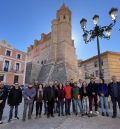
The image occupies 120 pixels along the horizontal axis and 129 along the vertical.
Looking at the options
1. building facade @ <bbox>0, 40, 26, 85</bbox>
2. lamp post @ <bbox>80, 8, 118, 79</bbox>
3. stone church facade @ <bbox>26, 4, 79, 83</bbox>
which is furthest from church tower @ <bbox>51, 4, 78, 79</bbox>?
lamp post @ <bbox>80, 8, 118, 79</bbox>

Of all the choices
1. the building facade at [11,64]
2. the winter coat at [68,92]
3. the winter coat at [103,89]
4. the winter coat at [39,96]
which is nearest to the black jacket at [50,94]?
the winter coat at [39,96]

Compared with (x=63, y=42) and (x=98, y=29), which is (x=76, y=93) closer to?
(x=98, y=29)

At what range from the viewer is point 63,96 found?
6996 millimetres

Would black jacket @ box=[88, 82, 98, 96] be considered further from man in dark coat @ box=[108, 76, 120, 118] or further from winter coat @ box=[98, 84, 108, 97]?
man in dark coat @ box=[108, 76, 120, 118]

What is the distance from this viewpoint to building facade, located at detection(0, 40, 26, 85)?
28108 mm

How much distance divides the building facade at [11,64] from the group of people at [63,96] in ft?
74.5

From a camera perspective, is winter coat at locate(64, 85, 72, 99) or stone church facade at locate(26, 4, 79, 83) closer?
winter coat at locate(64, 85, 72, 99)

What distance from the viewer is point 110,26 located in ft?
26.5

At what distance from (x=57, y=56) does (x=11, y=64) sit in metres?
14.7

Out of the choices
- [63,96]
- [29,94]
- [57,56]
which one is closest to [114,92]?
[63,96]

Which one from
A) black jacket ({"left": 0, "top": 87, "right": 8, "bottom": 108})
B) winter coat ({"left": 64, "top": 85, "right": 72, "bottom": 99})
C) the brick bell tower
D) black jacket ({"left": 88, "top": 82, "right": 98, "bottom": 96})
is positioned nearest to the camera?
black jacket ({"left": 0, "top": 87, "right": 8, "bottom": 108})

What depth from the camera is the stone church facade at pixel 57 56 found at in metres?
34.5

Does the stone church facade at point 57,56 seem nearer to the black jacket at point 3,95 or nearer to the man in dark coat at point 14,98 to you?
the man in dark coat at point 14,98

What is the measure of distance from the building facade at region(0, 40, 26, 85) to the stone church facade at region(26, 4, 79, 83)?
153 inches
